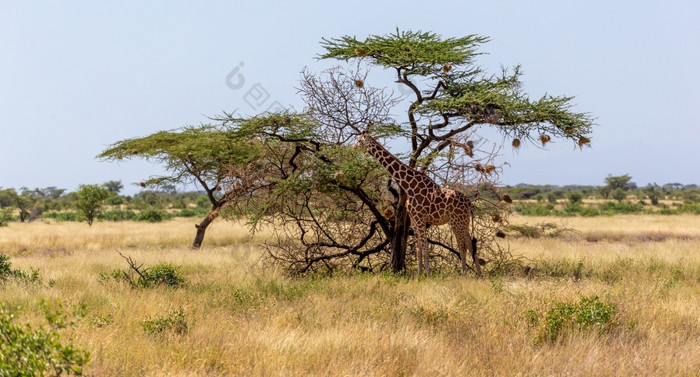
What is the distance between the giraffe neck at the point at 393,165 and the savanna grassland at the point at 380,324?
1.74 m

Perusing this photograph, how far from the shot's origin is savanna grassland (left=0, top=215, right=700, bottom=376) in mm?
5582

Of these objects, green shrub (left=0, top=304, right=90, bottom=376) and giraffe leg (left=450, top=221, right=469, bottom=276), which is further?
giraffe leg (left=450, top=221, right=469, bottom=276)

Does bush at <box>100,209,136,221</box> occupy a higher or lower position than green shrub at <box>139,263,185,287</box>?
higher

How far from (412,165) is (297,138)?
7.66 feet

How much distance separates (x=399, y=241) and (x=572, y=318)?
196 inches

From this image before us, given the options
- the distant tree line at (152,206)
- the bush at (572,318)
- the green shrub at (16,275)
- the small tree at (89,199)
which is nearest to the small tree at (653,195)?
the distant tree line at (152,206)

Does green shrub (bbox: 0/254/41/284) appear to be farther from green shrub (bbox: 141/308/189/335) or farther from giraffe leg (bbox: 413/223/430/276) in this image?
giraffe leg (bbox: 413/223/430/276)

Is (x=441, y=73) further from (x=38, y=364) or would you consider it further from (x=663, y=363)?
(x=38, y=364)

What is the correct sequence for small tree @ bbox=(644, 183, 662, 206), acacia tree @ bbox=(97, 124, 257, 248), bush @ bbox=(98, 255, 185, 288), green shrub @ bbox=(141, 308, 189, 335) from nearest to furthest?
1. green shrub @ bbox=(141, 308, 189, 335)
2. bush @ bbox=(98, 255, 185, 288)
3. acacia tree @ bbox=(97, 124, 257, 248)
4. small tree @ bbox=(644, 183, 662, 206)

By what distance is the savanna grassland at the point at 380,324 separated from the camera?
18.3 feet

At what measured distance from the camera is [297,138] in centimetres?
1184

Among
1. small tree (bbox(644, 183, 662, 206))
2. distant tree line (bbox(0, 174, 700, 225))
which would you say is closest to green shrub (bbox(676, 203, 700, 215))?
distant tree line (bbox(0, 174, 700, 225))

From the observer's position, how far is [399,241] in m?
11.7

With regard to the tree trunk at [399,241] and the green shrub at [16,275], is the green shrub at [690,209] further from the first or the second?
the green shrub at [16,275]
